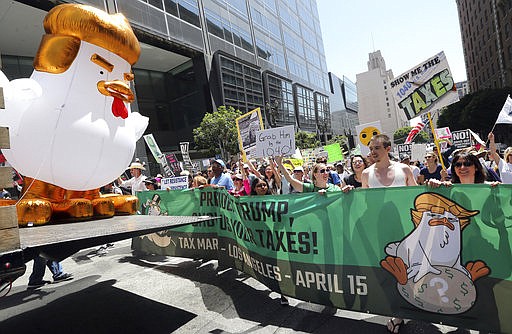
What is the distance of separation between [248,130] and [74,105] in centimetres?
434

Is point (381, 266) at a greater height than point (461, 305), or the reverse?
point (381, 266)

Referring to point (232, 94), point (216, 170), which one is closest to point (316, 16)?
point (232, 94)

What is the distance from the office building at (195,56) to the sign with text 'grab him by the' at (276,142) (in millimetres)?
22000

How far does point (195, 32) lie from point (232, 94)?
7.72 meters

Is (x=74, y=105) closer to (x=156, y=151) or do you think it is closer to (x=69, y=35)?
(x=69, y=35)

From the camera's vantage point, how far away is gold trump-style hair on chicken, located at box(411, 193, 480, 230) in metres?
2.83

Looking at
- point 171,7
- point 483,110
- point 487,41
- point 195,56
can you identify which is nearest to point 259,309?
point 171,7

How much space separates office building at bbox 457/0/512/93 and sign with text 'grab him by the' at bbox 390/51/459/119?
4841cm

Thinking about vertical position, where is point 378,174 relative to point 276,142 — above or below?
below

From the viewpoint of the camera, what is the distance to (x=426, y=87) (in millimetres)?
7059

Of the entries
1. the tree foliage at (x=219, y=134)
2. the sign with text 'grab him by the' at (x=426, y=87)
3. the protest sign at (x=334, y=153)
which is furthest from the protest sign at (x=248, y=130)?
the tree foliage at (x=219, y=134)

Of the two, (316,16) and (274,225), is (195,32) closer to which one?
(274,225)

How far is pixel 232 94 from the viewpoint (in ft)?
128

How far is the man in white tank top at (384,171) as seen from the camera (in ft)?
12.3
